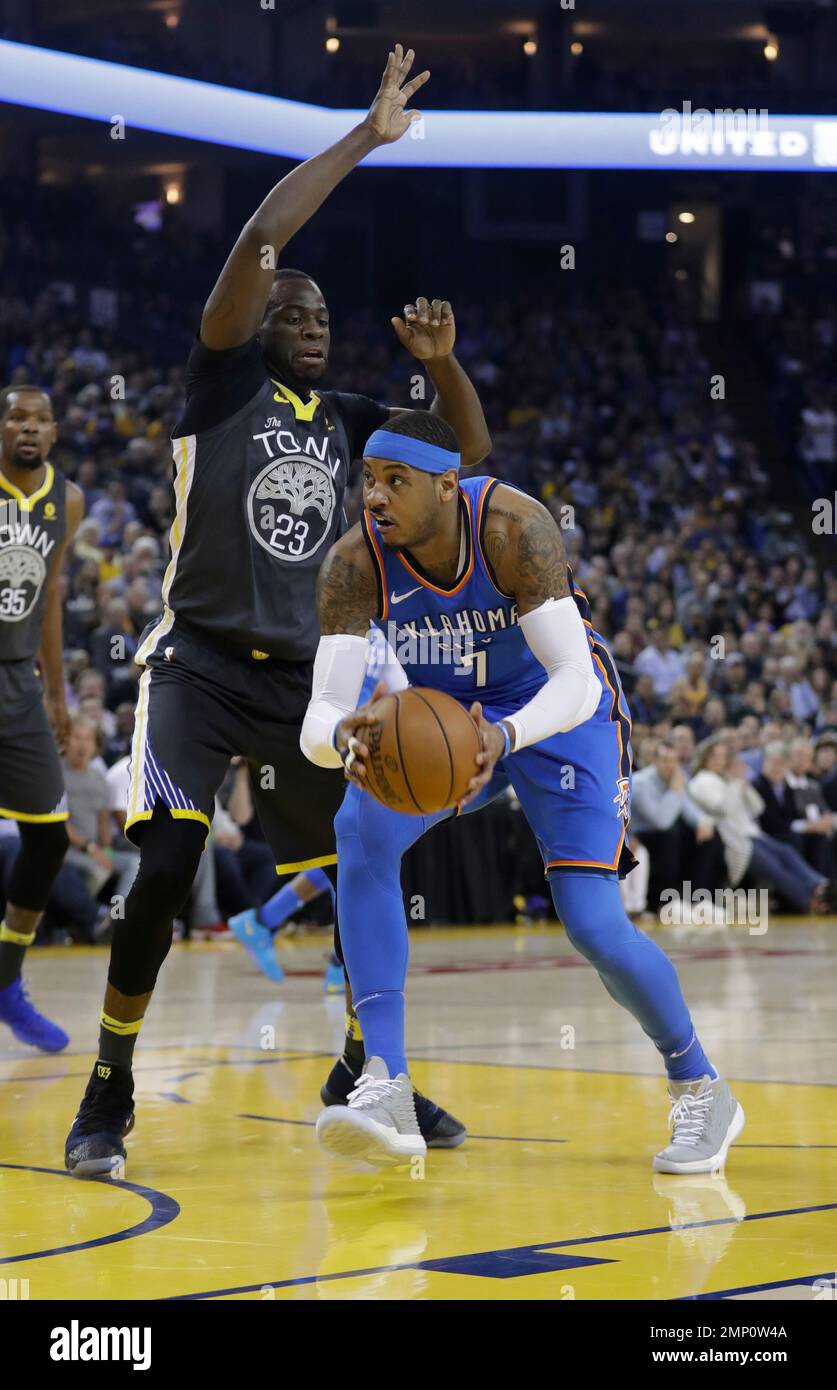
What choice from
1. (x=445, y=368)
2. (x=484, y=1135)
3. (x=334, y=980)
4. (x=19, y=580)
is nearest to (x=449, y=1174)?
(x=484, y=1135)

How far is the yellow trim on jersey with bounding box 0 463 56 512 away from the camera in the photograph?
6496 millimetres

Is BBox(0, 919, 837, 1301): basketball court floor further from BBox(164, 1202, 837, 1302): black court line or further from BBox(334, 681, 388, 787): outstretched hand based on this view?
BBox(334, 681, 388, 787): outstretched hand

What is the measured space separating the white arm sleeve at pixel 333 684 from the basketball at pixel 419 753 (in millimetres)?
298

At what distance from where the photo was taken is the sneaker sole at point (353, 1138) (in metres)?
3.90

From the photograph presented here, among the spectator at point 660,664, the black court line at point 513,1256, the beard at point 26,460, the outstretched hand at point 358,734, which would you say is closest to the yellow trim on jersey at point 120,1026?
the outstretched hand at point 358,734

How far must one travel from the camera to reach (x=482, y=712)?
13.5 feet

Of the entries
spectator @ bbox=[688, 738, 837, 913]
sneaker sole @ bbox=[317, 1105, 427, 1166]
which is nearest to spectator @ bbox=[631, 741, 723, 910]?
spectator @ bbox=[688, 738, 837, 913]

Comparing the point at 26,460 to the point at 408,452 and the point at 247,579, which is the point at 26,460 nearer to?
the point at 247,579

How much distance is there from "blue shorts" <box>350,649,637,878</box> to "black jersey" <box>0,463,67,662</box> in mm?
2487

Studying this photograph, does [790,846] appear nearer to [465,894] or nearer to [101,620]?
[465,894]

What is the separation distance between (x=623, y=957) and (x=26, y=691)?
10.1 feet

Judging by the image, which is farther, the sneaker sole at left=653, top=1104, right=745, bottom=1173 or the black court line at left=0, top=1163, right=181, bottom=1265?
the sneaker sole at left=653, top=1104, right=745, bottom=1173

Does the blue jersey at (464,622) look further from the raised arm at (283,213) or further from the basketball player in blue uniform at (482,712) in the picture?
the raised arm at (283,213)
